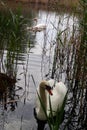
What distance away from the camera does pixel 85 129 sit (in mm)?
5391

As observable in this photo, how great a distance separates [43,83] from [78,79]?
86 cm

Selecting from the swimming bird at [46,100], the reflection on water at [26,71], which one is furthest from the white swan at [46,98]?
the reflection on water at [26,71]

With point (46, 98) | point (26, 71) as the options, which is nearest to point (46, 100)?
point (46, 98)

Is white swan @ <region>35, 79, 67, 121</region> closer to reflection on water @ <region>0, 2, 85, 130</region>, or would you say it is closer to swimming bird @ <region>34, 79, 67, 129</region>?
swimming bird @ <region>34, 79, 67, 129</region>

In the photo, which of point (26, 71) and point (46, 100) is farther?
point (26, 71)

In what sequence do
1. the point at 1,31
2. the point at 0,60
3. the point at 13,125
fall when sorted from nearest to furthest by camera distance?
1. the point at 13,125
2. the point at 1,31
3. the point at 0,60

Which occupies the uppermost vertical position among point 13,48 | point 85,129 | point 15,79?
point 13,48

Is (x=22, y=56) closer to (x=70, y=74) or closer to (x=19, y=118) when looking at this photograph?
(x=70, y=74)

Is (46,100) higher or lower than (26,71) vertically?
lower

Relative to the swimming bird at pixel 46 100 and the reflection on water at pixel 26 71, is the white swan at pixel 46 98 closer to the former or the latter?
the swimming bird at pixel 46 100

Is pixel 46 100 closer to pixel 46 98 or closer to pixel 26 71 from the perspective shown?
pixel 46 98

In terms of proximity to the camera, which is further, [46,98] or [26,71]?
[26,71]

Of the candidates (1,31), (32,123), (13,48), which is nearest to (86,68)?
(32,123)

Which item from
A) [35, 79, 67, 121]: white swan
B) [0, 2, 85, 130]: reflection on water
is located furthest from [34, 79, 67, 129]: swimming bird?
[0, 2, 85, 130]: reflection on water
